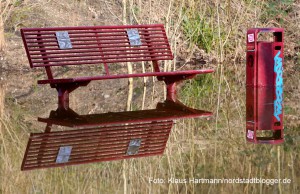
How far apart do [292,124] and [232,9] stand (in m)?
9.84

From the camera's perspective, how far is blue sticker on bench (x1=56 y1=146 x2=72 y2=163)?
6145 millimetres

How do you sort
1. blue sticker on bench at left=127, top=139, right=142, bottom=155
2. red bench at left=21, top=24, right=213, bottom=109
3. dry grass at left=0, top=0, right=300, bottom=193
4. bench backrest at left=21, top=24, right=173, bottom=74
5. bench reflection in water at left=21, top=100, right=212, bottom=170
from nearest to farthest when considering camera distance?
dry grass at left=0, top=0, right=300, bottom=193 → bench reflection in water at left=21, top=100, right=212, bottom=170 → blue sticker on bench at left=127, top=139, right=142, bottom=155 → red bench at left=21, top=24, right=213, bottom=109 → bench backrest at left=21, top=24, right=173, bottom=74

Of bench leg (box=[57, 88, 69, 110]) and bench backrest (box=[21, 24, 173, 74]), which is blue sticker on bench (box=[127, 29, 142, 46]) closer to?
bench backrest (box=[21, 24, 173, 74])

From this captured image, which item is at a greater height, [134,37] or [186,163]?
[134,37]

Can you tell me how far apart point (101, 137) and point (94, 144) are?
1.37 feet

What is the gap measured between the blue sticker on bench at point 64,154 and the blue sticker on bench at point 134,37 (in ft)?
12.8

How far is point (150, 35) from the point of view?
1095 cm

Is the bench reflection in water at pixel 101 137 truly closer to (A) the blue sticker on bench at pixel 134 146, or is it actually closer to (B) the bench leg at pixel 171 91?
(A) the blue sticker on bench at pixel 134 146

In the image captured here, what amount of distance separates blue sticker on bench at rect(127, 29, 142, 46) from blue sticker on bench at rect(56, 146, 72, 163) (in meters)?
3.90

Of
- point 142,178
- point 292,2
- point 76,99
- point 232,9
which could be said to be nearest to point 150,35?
point 76,99

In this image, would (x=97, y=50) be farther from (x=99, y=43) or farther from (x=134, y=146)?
(x=134, y=146)

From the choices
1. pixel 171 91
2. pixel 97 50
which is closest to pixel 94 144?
pixel 97 50

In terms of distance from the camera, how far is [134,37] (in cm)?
1038

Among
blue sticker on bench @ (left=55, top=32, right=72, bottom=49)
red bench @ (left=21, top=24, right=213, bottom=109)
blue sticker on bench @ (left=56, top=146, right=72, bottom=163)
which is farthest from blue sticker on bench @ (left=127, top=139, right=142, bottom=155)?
blue sticker on bench @ (left=55, top=32, right=72, bottom=49)
